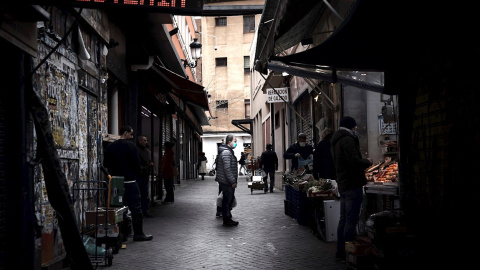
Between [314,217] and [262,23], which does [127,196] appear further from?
[262,23]

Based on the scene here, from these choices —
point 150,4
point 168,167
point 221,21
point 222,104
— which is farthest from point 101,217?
point 222,104

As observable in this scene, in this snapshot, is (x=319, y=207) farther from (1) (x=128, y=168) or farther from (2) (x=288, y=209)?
(2) (x=288, y=209)

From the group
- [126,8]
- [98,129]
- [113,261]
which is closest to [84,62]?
[98,129]

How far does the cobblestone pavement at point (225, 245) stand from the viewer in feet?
24.3

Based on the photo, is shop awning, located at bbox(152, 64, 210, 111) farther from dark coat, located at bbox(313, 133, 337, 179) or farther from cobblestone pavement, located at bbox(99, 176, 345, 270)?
dark coat, located at bbox(313, 133, 337, 179)

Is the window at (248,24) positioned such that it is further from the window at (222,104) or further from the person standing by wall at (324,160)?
the person standing by wall at (324,160)

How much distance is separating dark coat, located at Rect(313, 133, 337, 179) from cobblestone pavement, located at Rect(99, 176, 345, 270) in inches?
43.2

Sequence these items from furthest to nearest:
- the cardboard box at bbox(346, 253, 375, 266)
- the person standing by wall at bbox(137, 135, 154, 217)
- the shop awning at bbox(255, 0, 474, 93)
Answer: the person standing by wall at bbox(137, 135, 154, 217), the cardboard box at bbox(346, 253, 375, 266), the shop awning at bbox(255, 0, 474, 93)

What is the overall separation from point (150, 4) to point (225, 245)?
15.4ft

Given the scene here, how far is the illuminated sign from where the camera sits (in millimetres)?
5117

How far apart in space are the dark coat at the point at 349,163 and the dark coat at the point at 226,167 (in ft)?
14.0

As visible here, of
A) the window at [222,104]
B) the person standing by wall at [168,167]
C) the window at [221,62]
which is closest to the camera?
the person standing by wall at [168,167]

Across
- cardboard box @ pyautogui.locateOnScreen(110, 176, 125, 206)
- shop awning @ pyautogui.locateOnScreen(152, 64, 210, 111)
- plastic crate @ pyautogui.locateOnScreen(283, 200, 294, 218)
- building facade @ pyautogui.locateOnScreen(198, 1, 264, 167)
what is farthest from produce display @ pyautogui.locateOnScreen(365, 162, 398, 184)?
building facade @ pyautogui.locateOnScreen(198, 1, 264, 167)

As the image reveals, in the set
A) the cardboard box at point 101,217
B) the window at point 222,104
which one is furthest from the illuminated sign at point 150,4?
the window at point 222,104
